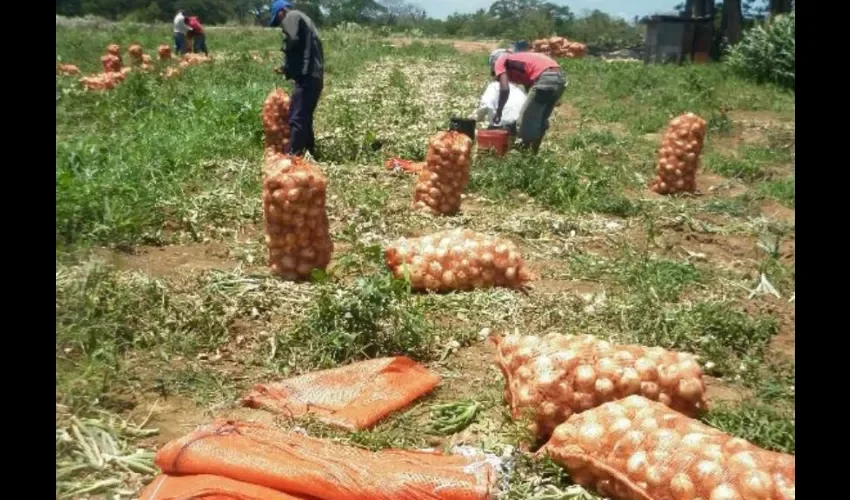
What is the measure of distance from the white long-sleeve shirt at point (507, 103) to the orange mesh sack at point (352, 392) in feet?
20.7

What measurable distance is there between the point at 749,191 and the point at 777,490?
6.97m

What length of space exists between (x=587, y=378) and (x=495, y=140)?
6.11 meters

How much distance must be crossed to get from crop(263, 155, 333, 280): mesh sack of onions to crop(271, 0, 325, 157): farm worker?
373 centimetres

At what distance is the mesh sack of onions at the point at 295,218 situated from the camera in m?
5.02

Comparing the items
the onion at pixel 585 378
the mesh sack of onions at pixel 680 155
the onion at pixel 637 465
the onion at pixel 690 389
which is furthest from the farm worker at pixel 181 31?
the onion at pixel 637 465

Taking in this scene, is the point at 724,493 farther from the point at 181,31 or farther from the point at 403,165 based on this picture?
the point at 181,31

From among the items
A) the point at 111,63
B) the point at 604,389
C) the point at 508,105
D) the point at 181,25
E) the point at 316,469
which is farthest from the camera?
the point at 181,25

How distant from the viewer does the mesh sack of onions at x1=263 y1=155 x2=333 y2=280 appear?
5.02 meters

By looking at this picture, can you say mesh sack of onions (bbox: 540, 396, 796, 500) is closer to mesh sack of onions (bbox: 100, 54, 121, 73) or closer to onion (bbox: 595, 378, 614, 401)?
onion (bbox: 595, 378, 614, 401)

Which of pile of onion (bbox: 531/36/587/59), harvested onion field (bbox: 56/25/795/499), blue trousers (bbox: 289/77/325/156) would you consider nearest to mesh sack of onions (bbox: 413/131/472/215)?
harvested onion field (bbox: 56/25/795/499)

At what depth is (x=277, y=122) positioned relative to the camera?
357 inches

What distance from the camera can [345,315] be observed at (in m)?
4.28

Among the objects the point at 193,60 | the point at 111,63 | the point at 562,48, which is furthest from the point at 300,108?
the point at 562,48
